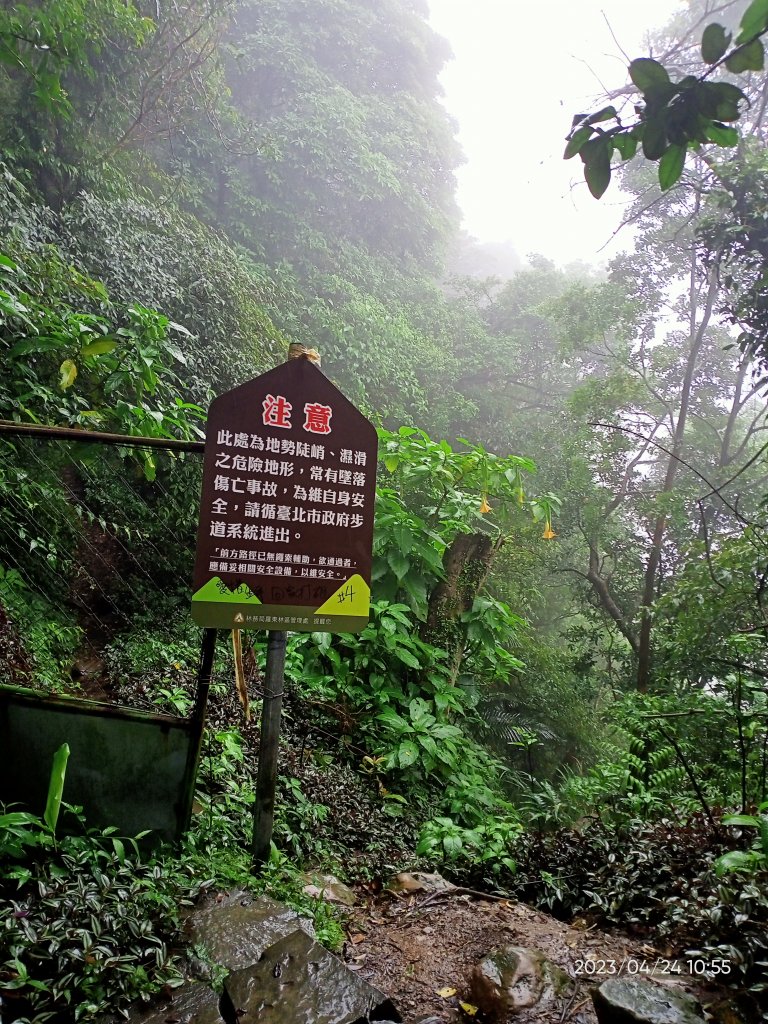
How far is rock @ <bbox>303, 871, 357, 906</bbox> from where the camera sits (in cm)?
263

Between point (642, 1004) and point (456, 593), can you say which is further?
point (456, 593)

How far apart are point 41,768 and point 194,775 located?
585 millimetres

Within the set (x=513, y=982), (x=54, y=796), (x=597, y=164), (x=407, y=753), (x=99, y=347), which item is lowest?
(x=513, y=982)

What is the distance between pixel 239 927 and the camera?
79.9 inches

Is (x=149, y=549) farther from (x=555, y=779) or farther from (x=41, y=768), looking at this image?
(x=555, y=779)

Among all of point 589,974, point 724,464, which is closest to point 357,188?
point 724,464

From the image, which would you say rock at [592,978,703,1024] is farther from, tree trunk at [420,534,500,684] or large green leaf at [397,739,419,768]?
tree trunk at [420,534,500,684]

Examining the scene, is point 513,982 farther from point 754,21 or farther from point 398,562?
point 398,562

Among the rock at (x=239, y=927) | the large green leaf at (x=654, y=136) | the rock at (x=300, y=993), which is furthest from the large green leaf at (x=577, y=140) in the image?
the rock at (x=239, y=927)

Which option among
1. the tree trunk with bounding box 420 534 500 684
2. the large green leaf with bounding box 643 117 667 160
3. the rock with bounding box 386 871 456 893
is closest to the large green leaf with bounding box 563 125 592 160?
the large green leaf with bounding box 643 117 667 160

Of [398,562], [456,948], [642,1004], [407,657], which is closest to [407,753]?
[407,657]
